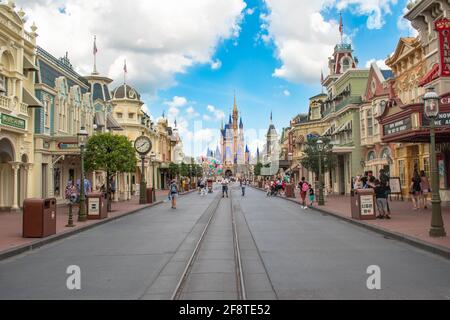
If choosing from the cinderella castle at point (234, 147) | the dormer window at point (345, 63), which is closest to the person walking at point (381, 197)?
the dormer window at point (345, 63)

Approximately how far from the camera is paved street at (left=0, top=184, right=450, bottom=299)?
7.24 meters

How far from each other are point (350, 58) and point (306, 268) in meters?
46.2

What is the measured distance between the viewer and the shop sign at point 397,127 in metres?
19.4

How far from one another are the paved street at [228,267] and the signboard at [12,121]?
408 inches

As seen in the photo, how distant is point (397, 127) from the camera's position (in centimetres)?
2055

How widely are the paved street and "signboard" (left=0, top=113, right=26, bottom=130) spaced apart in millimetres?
10372

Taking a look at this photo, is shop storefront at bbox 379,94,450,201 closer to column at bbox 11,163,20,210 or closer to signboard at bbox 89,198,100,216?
signboard at bbox 89,198,100,216

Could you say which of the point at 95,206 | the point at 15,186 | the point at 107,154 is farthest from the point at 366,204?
the point at 15,186

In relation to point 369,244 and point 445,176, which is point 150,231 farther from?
point 445,176

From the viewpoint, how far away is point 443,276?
8273 mm

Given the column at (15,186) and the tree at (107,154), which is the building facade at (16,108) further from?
the tree at (107,154)

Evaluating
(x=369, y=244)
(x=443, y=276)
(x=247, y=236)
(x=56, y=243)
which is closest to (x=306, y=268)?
(x=443, y=276)

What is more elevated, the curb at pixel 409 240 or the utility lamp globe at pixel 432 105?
the utility lamp globe at pixel 432 105

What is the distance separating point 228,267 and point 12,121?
1871 cm
